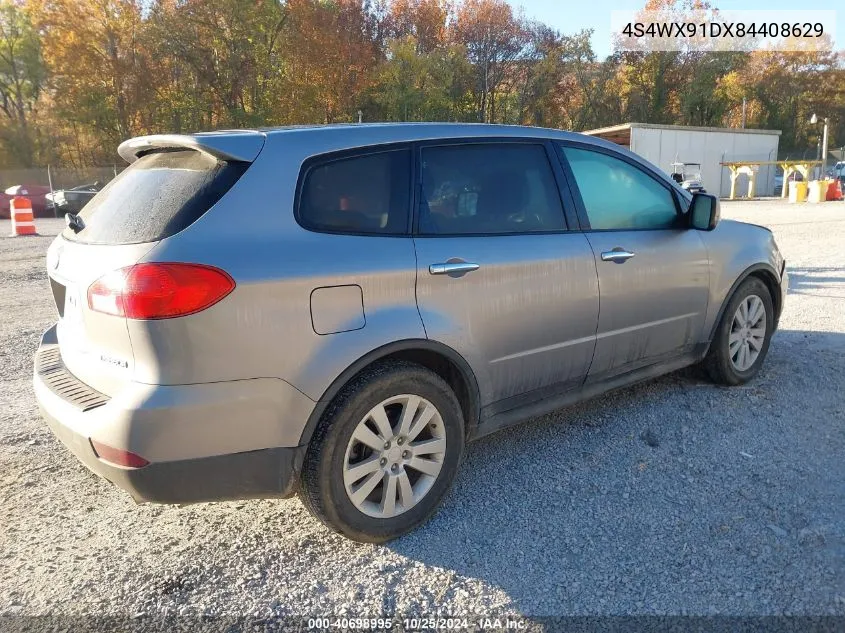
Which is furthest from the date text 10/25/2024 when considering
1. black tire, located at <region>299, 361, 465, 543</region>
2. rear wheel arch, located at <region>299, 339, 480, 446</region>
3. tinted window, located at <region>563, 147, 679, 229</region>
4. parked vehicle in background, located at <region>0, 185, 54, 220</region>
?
parked vehicle in background, located at <region>0, 185, 54, 220</region>

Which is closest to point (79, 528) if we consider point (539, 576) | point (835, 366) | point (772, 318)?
point (539, 576)

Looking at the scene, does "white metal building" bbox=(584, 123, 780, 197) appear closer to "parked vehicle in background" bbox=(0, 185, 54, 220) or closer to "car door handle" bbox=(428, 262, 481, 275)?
"parked vehicle in background" bbox=(0, 185, 54, 220)

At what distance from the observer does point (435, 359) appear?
2.92 metres

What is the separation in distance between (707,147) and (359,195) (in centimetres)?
3751

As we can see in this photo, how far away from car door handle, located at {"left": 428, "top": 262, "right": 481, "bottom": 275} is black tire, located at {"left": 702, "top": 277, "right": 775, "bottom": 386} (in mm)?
2247

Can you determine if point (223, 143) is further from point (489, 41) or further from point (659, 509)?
point (489, 41)

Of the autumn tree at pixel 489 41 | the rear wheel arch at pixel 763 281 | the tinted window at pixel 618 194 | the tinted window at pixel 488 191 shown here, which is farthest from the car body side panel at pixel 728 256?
the autumn tree at pixel 489 41

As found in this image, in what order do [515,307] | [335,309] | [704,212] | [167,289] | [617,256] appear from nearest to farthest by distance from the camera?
[167,289] < [335,309] < [515,307] < [617,256] < [704,212]

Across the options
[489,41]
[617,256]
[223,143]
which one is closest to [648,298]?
[617,256]

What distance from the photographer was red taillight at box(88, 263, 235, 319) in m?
2.21

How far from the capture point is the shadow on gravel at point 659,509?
243 centimetres

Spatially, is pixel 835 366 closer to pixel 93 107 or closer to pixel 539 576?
pixel 539 576

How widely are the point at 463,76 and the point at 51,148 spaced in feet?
94.2

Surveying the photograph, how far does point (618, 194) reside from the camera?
3787 mm
